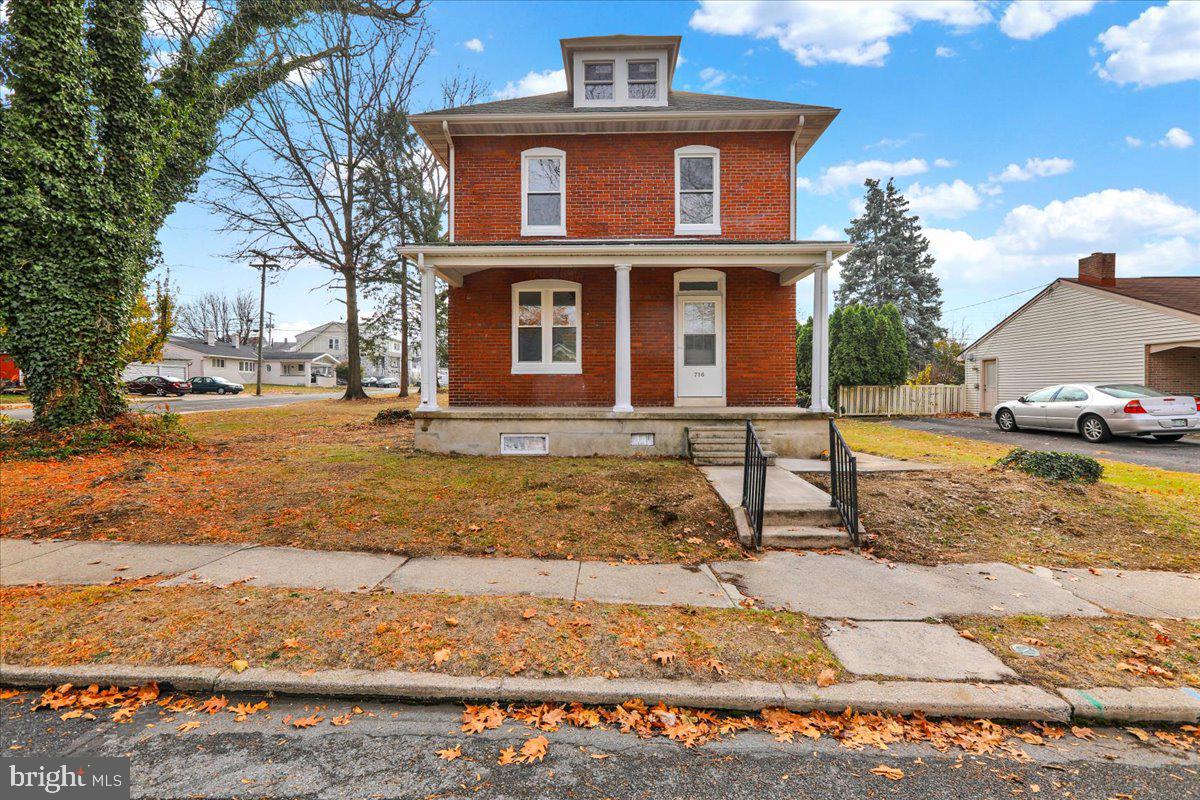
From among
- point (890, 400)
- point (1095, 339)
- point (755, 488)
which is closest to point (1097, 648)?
point (755, 488)

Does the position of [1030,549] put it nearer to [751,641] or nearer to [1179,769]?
[1179,769]

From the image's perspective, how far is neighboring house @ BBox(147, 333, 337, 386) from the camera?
166 feet

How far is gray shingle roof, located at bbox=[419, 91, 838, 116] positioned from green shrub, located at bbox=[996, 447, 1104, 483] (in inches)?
308

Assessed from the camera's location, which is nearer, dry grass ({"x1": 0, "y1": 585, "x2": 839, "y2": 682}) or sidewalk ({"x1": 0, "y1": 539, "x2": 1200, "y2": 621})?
dry grass ({"x1": 0, "y1": 585, "x2": 839, "y2": 682})

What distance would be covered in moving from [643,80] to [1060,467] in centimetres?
1144

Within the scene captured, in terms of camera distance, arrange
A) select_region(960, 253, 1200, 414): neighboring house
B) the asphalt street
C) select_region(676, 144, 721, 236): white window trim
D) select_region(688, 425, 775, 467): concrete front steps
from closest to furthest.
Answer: the asphalt street → select_region(688, 425, 775, 467): concrete front steps → select_region(676, 144, 721, 236): white window trim → select_region(960, 253, 1200, 414): neighboring house

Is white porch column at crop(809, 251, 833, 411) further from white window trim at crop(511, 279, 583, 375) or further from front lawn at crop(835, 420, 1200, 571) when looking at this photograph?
white window trim at crop(511, 279, 583, 375)

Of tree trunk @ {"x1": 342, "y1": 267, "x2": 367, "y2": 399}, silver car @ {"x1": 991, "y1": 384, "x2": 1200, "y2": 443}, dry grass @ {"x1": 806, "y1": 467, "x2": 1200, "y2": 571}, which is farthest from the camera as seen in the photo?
tree trunk @ {"x1": 342, "y1": 267, "x2": 367, "y2": 399}

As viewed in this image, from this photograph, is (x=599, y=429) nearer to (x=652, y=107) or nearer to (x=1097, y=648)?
(x=1097, y=648)

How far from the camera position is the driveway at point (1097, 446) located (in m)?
10.7

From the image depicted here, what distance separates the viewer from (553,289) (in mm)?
11703

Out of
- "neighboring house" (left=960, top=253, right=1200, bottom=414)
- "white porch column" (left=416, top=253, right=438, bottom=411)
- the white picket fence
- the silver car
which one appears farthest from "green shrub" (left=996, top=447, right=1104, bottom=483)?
the white picket fence

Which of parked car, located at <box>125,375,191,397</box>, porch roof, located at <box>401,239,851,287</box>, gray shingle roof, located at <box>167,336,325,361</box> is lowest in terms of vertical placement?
parked car, located at <box>125,375,191,397</box>

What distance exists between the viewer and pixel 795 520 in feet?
20.6
